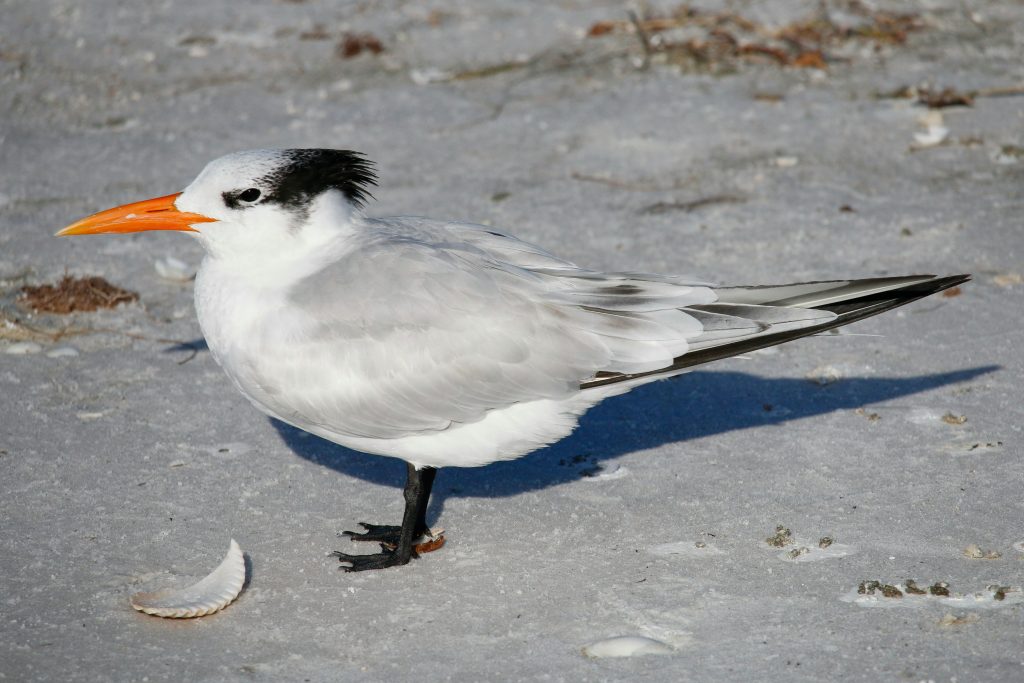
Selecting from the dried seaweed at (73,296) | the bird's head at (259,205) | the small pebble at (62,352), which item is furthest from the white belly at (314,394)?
the dried seaweed at (73,296)

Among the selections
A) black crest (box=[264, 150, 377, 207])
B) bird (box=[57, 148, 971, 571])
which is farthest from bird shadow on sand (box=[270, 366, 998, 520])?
black crest (box=[264, 150, 377, 207])

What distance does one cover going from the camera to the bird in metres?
3.59

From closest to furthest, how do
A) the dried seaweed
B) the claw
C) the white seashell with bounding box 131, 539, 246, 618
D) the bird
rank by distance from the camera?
the white seashell with bounding box 131, 539, 246, 618, the bird, the claw, the dried seaweed

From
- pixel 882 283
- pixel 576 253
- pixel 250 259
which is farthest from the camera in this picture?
pixel 576 253

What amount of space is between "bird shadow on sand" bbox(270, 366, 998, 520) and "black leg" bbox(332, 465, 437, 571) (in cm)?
22

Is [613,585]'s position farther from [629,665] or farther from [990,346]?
[990,346]

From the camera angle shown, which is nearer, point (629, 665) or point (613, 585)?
point (629, 665)

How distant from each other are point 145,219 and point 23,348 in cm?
141

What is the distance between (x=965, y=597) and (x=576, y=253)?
271cm

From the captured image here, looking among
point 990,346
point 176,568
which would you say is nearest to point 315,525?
point 176,568

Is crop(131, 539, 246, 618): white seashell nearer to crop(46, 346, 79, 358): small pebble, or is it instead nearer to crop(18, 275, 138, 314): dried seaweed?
crop(46, 346, 79, 358): small pebble

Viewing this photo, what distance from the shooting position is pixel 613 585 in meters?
3.56

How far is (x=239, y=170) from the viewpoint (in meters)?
3.77

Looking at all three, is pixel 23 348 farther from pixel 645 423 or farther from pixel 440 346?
pixel 645 423
